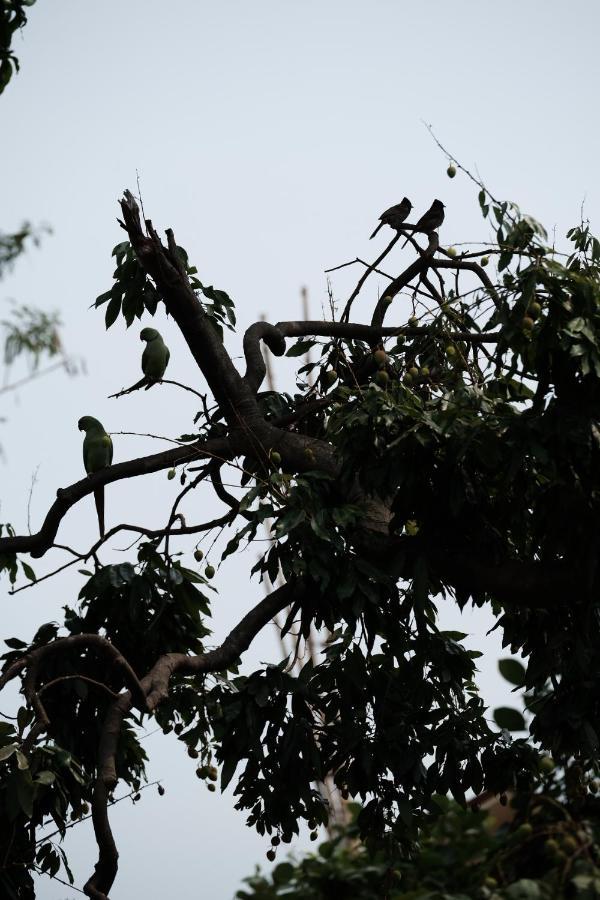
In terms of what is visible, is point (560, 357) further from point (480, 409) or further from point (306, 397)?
point (306, 397)

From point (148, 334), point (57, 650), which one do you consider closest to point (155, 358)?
point (148, 334)

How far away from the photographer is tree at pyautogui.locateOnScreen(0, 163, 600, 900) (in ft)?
9.13

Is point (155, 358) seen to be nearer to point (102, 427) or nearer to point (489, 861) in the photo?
point (102, 427)

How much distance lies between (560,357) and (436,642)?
1.21m

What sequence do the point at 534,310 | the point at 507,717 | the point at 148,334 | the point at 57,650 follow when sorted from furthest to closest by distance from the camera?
the point at 148,334 < the point at 57,650 < the point at 534,310 < the point at 507,717

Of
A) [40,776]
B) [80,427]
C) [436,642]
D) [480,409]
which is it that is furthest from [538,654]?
[80,427]

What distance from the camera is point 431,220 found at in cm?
402

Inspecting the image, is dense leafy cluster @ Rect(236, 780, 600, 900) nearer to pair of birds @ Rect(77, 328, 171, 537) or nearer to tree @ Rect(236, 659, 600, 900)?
tree @ Rect(236, 659, 600, 900)

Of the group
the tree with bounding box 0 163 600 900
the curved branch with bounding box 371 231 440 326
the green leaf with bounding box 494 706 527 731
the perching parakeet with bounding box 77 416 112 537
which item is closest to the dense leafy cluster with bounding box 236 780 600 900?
the green leaf with bounding box 494 706 527 731

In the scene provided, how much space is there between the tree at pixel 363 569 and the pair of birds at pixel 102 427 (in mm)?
202

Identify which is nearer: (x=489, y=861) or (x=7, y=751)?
(x=489, y=861)

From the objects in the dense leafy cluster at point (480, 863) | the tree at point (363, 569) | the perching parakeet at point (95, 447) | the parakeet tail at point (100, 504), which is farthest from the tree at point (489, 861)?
the perching parakeet at point (95, 447)

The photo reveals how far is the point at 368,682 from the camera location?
11.2 ft

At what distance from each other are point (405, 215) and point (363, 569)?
171 cm
